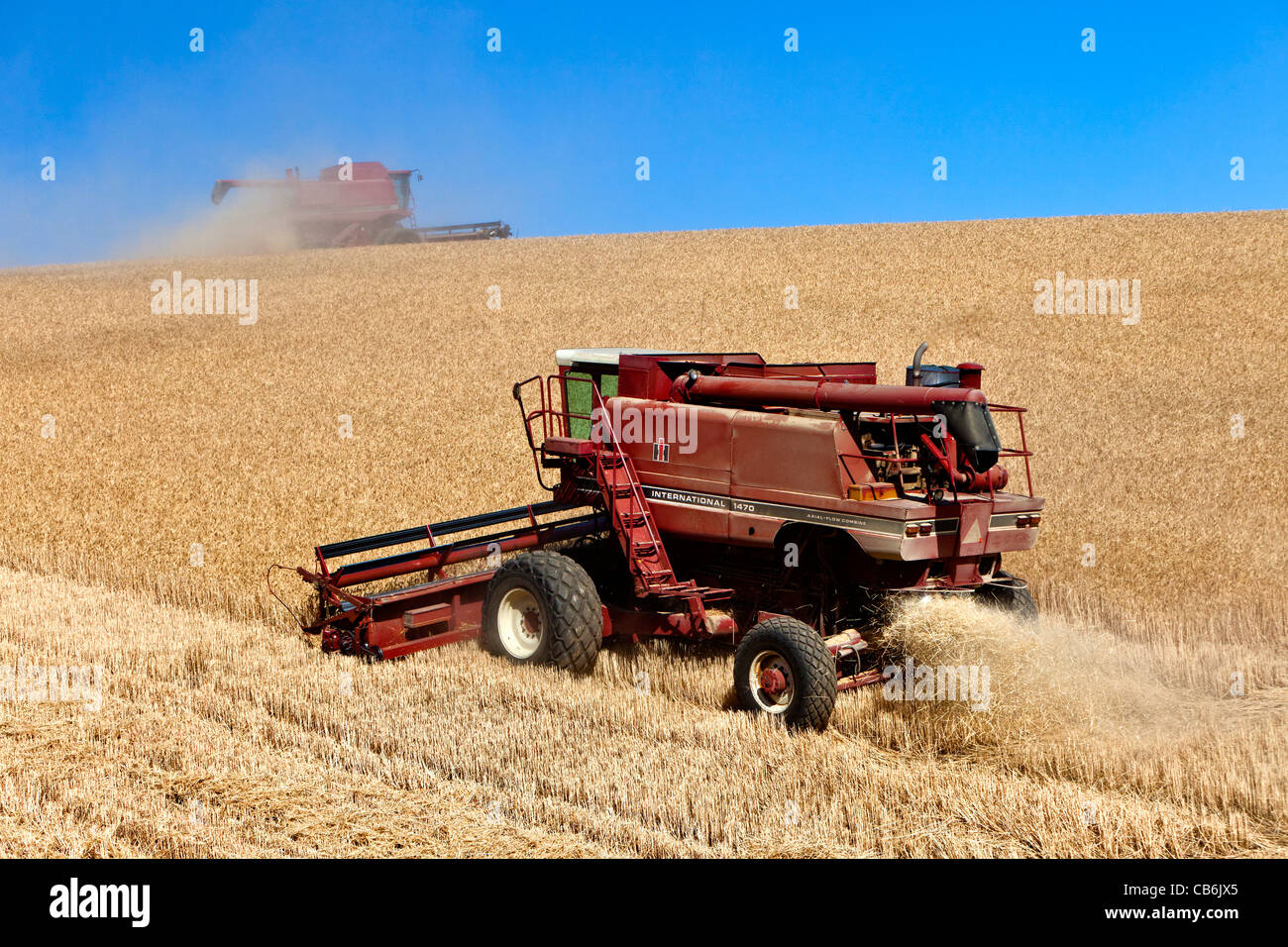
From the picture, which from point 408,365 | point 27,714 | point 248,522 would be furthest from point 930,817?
point 408,365

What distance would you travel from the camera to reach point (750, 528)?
791cm

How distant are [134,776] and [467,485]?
340 inches

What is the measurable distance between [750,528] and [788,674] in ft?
4.26

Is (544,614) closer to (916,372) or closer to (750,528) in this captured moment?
(750,528)

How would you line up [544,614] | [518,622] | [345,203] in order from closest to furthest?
[544,614] < [518,622] < [345,203]

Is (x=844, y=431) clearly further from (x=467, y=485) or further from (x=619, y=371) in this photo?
(x=467, y=485)

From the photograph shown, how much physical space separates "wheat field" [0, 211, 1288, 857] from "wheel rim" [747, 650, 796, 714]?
286mm

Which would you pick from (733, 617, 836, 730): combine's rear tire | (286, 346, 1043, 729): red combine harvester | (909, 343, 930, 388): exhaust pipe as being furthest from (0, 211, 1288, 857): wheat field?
(909, 343, 930, 388): exhaust pipe

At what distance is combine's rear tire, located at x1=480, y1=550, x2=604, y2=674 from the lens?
8.05 meters

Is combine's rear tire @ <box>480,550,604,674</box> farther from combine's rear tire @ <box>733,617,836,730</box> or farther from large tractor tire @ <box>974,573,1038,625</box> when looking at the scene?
large tractor tire @ <box>974,573,1038,625</box>

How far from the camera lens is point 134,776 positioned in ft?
20.0

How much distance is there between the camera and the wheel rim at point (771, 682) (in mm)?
6961

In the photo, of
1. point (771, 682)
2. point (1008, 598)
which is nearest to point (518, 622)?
point (771, 682)

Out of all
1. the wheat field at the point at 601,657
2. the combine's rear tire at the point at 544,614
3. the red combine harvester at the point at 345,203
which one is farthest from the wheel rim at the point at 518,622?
the red combine harvester at the point at 345,203
